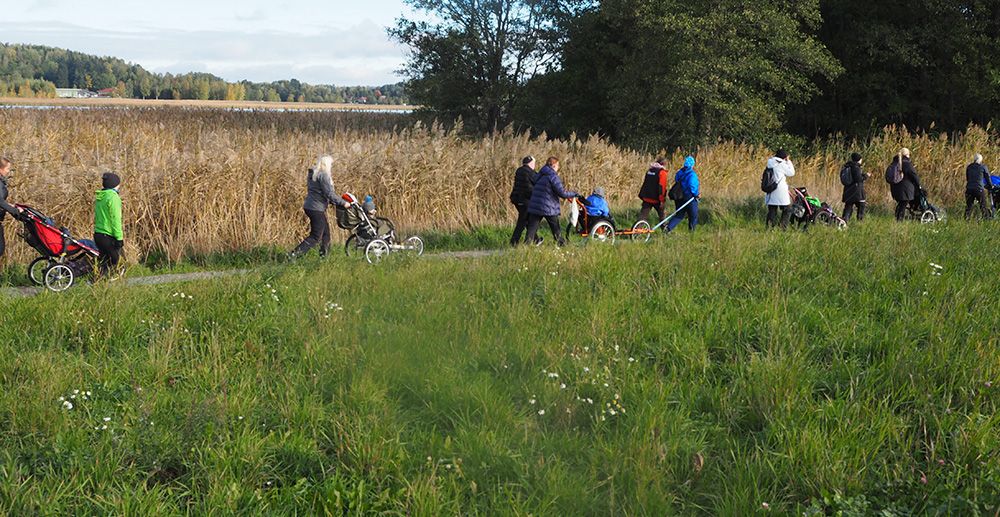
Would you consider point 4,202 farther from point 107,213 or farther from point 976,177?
point 976,177

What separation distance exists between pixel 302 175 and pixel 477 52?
24968 mm

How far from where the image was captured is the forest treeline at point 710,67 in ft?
81.7

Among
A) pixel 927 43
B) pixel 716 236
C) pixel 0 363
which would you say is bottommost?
pixel 0 363

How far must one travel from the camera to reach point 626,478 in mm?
4297

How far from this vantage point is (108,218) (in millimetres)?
9297

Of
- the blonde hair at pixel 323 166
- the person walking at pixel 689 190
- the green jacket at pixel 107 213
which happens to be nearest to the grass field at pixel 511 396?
the green jacket at pixel 107 213

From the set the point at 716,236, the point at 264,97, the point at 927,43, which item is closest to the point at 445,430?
the point at 716,236

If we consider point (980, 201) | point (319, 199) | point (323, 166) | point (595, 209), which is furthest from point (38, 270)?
point (980, 201)

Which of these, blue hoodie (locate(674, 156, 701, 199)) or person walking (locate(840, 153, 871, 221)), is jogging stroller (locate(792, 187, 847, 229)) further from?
blue hoodie (locate(674, 156, 701, 199))

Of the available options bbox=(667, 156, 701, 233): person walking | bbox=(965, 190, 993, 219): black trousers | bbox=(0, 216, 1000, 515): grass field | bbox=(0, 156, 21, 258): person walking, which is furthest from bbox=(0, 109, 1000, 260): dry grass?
bbox=(0, 216, 1000, 515): grass field

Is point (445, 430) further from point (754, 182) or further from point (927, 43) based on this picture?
point (927, 43)

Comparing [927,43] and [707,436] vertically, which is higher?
[927,43]

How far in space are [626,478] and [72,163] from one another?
1045 cm

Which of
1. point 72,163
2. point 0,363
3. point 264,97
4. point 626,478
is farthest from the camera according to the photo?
point 264,97
